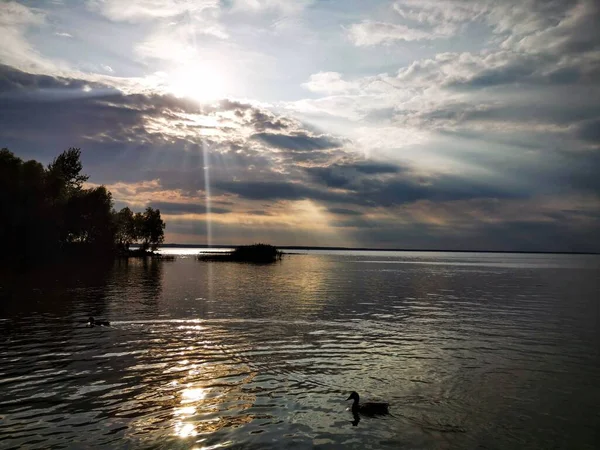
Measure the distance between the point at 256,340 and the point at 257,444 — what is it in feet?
55.0

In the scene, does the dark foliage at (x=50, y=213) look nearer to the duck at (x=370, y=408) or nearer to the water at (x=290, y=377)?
the water at (x=290, y=377)

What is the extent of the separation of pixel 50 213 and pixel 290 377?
100377mm

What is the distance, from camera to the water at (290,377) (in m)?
15.4

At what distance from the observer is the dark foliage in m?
95.4

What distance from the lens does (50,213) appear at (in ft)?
338

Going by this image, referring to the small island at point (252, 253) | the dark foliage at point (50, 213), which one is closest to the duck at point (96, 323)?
the dark foliage at point (50, 213)

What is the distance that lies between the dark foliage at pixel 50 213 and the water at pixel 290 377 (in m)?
61.0

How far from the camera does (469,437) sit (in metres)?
15.6

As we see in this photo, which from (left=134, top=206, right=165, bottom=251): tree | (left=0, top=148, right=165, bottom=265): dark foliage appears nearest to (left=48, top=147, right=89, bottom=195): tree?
(left=0, top=148, right=165, bottom=265): dark foliage

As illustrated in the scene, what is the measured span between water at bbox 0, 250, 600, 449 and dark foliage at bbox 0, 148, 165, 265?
61.0 meters

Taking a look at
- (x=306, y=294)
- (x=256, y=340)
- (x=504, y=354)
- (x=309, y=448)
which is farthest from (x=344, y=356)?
(x=306, y=294)

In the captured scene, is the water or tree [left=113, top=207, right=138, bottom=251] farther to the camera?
tree [left=113, top=207, right=138, bottom=251]

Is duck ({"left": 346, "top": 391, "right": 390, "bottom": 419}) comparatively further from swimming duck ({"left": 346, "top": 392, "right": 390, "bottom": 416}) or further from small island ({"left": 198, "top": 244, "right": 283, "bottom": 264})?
small island ({"left": 198, "top": 244, "right": 283, "bottom": 264})

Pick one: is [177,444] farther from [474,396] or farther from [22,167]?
[22,167]
